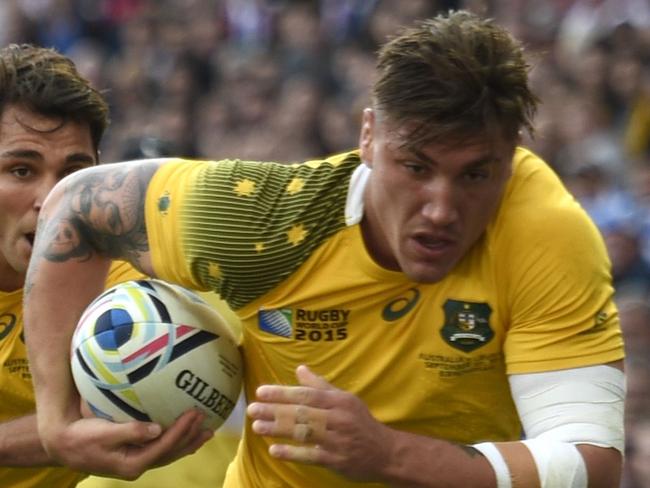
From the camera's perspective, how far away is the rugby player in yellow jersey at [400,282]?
4578 millimetres

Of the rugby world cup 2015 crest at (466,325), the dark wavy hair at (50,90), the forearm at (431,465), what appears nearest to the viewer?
the forearm at (431,465)

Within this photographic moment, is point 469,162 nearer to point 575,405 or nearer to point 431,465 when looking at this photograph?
point 575,405

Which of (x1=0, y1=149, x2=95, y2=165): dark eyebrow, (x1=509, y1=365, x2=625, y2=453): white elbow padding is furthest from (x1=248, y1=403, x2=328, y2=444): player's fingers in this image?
(x1=0, y1=149, x2=95, y2=165): dark eyebrow

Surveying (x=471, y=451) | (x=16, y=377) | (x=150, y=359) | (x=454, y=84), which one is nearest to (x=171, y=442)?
(x=150, y=359)

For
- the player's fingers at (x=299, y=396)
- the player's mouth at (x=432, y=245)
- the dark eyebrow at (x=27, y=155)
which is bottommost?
the player's fingers at (x=299, y=396)

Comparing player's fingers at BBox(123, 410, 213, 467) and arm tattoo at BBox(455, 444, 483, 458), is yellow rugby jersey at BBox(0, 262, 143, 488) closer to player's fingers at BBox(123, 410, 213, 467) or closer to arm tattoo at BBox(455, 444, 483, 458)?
player's fingers at BBox(123, 410, 213, 467)

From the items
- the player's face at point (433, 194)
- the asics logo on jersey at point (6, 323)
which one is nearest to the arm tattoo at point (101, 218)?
the asics logo on jersey at point (6, 323)

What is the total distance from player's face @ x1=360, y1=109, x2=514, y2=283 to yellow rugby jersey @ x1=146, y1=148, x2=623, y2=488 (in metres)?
0.14

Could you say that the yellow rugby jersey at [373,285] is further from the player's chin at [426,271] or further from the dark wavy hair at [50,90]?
the dark wavy hair at [50,90]

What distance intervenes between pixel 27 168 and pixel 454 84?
1.85 meters

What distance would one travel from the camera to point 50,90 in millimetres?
5875

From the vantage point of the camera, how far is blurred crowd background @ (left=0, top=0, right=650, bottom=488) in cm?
902

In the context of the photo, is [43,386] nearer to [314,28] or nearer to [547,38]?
[547,38]

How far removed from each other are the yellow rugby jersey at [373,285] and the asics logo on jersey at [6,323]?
0.96 m
